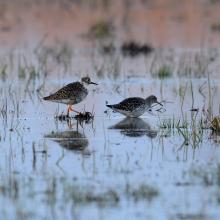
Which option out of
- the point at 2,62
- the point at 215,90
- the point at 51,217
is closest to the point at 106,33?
the point at 2,62

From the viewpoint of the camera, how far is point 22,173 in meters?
8.61

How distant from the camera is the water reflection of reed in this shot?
997 centimetres

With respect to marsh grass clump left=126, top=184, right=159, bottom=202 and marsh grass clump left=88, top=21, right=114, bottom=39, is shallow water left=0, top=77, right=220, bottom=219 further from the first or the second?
marsh grass clump left=88, top=21, right=114, bottom=39

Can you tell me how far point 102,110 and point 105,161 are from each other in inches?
156

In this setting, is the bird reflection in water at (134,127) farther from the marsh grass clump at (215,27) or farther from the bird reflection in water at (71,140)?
the marsh grass clump at (215,27)

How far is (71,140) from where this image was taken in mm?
10453

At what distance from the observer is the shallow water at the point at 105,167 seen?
7.39 meters

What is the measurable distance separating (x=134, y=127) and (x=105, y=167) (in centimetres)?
275

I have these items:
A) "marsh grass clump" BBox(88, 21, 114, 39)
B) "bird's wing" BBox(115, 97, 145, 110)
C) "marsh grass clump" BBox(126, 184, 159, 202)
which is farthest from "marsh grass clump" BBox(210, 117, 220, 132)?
"marsh grass clump" BBox(88, 21, 114, 39)

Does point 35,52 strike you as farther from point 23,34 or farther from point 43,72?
point 23,34

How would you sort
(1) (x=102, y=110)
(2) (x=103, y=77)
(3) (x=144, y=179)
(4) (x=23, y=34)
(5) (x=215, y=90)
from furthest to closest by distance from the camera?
(4) (x=23, y=34) → (2) (x=103, y=77) → (5) (x=215, y=90) → (1) (x=102, y=110) → (3) (x=144, y=179)

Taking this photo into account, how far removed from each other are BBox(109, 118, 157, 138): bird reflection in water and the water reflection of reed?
1.91 ft

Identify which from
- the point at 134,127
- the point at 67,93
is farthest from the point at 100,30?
the point at 134,127

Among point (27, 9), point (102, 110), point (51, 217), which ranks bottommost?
point (51, 217)
